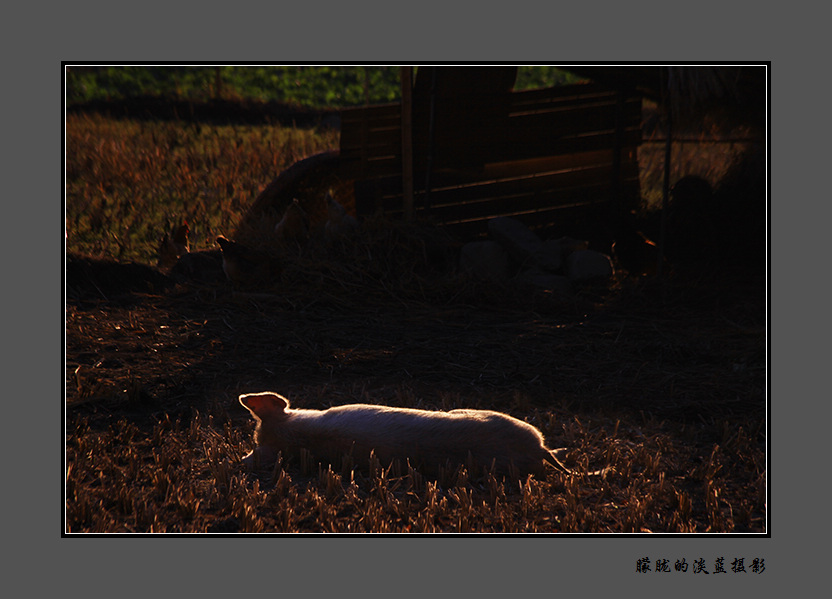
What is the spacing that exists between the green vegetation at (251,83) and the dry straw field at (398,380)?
904 cm

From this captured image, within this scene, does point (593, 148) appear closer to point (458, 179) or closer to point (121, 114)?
point (458, 179)

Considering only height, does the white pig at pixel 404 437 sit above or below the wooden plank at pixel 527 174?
below

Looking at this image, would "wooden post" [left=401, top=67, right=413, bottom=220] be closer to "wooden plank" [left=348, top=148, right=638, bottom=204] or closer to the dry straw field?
"wooden plank" [left=348, top=148, right=638, bottom=204]

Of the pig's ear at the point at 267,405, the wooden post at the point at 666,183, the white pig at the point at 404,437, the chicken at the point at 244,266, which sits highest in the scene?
the wooden post at the point at 666,183

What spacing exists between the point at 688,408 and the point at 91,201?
7.71 m

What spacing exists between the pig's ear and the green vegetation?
14019 millimetres

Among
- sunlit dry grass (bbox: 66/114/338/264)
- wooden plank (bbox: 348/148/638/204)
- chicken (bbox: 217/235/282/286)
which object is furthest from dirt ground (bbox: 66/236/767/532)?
sunlit dry grass (bbox: 66/114/338/264)

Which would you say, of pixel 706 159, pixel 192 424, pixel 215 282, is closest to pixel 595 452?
pixel 192 424

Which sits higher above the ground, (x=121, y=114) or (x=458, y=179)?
(x=121, y=114)

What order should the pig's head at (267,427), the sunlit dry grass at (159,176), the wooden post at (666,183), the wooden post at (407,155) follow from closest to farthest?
1. the pig's head at (267,427)
2. the wooden post at (666,183)
3. the wooden post at (407,155)
4. the sunlit dry grass at (159,176)

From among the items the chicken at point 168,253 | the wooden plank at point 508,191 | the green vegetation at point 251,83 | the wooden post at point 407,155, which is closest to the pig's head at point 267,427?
the chicken at point 168,253

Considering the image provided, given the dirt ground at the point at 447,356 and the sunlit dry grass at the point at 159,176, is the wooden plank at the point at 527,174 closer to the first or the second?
the dirt ground at the point at 447,356

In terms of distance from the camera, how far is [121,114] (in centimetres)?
1524

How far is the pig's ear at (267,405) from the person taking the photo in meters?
3.47
